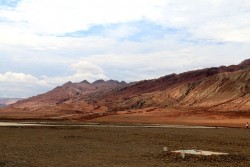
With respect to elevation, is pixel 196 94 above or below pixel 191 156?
above

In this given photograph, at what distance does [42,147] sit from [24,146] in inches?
49.2

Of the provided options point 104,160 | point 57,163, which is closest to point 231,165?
point 104,160

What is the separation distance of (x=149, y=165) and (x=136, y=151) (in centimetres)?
566

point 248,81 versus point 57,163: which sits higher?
point 248,81

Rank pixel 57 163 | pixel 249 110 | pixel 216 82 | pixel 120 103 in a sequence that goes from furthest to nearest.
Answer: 1. pixel 120 103
2. pixel 216 82
3. pixel 249 110
4. pixel 57 163

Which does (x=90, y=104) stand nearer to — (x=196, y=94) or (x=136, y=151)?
(x=196, y=94)

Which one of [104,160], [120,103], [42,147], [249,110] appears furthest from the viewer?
[120,103]

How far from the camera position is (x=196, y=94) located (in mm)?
114438

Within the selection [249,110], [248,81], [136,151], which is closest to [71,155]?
[136,151]

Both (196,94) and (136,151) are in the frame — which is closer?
(136,151)

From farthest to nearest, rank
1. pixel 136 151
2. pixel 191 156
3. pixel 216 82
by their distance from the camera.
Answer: pixel 216 82, pixel 136 151, pixel 191 156

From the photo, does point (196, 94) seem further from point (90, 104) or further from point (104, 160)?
point (104, 160)

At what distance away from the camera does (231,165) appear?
19.1 meters

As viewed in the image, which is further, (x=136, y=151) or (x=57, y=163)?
(x=136, y=151)
